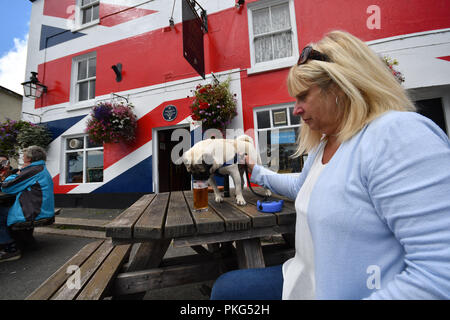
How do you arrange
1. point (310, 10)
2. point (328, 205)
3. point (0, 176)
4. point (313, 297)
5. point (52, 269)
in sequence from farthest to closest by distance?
point (310, 10), point (0, 176), point (52, 269), point (313, 297), point (328, 205)

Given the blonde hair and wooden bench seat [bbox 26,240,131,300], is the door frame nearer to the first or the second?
wooden bench seat [bbox 26,240,131,300]

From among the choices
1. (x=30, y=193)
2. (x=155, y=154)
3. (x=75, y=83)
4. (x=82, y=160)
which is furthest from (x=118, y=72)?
(x=30, y=193)

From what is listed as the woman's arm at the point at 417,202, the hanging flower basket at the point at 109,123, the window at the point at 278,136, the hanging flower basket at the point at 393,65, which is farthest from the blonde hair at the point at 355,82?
the hanging flower basket at the point at 109,123

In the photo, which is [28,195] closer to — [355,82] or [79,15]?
[355,82]

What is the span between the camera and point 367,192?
61 cm

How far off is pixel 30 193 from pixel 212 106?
11.7 ft

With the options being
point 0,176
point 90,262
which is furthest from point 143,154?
point 90,262

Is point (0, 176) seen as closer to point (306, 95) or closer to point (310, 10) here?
point (306, 95)

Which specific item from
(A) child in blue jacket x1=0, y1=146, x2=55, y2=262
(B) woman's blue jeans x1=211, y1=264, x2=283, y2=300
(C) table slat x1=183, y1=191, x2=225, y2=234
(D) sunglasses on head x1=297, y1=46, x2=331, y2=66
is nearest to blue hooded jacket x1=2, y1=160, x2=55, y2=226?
(A) child in blue jacket x1=0, y1=146, x2=55, y2=262

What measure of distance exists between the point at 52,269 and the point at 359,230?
3.77 m

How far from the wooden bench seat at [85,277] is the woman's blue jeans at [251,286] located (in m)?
0.72

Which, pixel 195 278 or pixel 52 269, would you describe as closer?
pixel 195 278

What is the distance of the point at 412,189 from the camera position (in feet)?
1.68

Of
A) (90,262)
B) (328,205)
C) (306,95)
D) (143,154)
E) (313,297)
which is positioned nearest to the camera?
(328,205)
